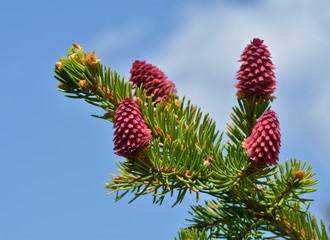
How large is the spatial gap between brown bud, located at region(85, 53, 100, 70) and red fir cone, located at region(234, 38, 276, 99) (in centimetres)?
73

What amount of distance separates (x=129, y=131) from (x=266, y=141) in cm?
61

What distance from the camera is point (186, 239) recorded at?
2.09 meters

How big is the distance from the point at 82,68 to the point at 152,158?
612 millimetres

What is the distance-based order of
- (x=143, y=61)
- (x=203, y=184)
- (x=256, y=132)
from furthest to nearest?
(x=143, y=61) < (x=203, y=184) < (x=256, y=132)

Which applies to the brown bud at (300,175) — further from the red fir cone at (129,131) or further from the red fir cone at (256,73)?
the red fir cone at (129,131)

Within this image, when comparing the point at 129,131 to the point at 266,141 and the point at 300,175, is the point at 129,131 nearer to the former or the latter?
the point at 266,141

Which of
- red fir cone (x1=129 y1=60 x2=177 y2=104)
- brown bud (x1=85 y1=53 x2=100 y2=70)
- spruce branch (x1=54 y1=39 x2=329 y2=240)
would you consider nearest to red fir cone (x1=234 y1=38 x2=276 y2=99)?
spruce branch (x1=54 y1=39 x2=329 y2=240)

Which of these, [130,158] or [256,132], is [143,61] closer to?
[130,158]

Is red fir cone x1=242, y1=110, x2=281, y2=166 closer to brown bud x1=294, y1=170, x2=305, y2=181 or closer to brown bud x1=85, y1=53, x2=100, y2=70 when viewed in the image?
brown bud x1=294, y1=170, x2=305, y2=181

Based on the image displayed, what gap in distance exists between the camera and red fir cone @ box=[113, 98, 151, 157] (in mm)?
1951

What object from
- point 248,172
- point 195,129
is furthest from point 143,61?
point 248,172

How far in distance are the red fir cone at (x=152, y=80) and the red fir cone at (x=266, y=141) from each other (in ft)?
2.20

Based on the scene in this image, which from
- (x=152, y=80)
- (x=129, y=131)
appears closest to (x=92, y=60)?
(x=152, y=80)

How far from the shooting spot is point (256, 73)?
2.18m
